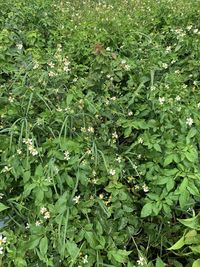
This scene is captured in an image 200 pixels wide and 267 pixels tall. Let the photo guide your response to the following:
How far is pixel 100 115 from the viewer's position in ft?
6.50

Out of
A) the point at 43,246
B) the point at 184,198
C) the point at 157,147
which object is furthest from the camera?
the point at 157,147

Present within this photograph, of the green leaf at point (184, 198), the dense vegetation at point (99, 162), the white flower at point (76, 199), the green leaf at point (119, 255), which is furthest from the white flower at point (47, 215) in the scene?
the green leaf at point (184, 198)

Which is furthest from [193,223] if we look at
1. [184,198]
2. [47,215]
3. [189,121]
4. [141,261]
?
[47,215]

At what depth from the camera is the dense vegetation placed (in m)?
1.57

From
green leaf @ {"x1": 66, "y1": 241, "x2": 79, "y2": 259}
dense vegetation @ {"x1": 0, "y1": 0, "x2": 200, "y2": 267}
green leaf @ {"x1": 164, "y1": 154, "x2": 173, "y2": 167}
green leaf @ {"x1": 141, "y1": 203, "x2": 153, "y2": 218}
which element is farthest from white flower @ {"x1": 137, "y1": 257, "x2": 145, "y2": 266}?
green leaf @ {"x1": 164, "y1": 154, "x2": 173, "y2": 167}

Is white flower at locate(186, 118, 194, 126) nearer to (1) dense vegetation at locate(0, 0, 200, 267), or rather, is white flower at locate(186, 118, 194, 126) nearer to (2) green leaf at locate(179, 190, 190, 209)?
(1) dense vegetation at locate(0, 0, 200, 267)

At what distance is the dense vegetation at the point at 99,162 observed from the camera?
1569 mm

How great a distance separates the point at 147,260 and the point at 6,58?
4.42 ft

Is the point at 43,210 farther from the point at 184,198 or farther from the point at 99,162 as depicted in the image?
the point at 184,198

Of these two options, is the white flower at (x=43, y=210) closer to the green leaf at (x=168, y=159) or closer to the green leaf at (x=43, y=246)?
the green leaf at (x=43, y=246)

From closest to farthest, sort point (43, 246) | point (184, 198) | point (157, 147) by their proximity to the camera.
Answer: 1. point (43, 246)
2. point (184, 198)
3. point (157, 147)

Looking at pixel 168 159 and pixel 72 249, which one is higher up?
pixel 168 159

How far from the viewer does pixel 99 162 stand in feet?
5.74

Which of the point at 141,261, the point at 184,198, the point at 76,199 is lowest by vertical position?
the point at 141,261
